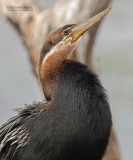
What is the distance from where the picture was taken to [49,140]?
3.55 metres

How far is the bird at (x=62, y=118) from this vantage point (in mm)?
3541

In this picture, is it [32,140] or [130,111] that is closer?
[32,140]

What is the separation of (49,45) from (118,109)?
285 inches

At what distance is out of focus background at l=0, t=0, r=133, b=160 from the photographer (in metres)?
10.2

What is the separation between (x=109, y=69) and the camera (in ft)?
34.4

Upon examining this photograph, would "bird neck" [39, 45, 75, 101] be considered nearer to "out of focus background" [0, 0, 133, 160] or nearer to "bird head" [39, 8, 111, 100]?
"bird head" [39, 8, 111, 100]

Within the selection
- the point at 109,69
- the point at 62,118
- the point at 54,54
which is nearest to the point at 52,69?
the point at 54,54

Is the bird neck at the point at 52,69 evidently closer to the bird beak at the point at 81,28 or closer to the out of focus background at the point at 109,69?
the bird beak at the point at 81,28

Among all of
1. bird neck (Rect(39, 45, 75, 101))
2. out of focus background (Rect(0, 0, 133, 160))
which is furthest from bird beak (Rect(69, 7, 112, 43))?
out of focus background (Rect(0, 0, 133, 160))

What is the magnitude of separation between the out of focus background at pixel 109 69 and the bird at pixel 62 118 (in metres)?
6.19

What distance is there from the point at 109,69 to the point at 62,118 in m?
7.04

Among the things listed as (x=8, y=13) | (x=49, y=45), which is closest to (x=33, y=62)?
(x=8, y=13)

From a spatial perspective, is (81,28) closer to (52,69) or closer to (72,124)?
(52,69)

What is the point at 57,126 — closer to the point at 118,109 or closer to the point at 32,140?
the point at 32,140
